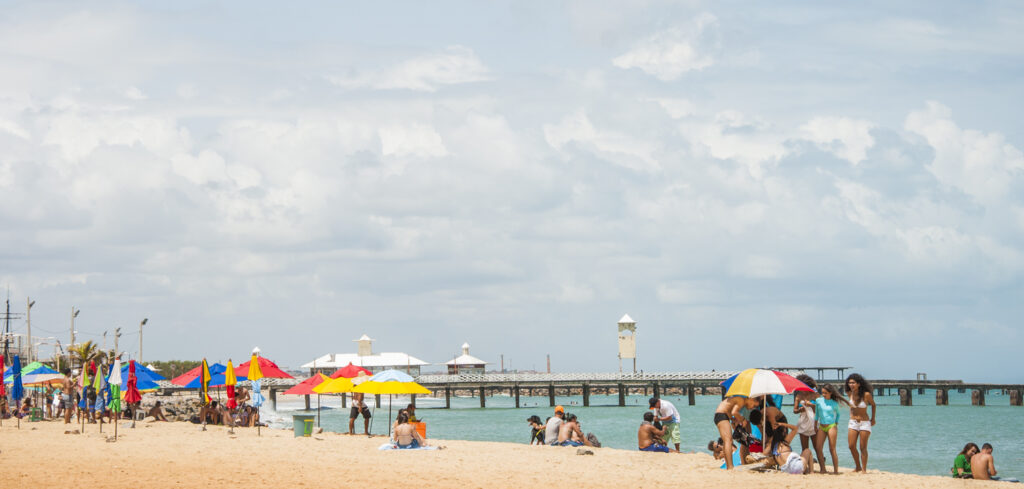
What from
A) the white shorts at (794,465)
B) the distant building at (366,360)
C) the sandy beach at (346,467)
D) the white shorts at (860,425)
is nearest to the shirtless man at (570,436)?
the sandy beach at (346,467)

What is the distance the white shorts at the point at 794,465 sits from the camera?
13922mm

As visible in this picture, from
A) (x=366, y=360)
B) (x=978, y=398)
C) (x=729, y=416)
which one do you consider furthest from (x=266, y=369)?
(x=978, y=398)

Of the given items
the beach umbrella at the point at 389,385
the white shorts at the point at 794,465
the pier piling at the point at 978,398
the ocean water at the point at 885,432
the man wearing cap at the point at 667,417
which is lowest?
the pier piling at the point at 978,398

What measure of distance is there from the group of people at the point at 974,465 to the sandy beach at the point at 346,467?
0.40 meters

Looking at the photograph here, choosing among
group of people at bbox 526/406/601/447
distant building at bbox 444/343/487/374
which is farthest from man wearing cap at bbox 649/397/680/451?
distant building at bbox 444/343/487/374

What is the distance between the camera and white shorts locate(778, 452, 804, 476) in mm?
13922

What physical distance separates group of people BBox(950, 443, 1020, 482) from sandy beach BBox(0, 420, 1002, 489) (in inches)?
15.9

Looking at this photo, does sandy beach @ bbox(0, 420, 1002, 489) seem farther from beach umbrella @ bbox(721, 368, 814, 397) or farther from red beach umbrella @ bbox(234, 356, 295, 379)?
red beach umbrella @ bbox(234, 356, 295, 379)

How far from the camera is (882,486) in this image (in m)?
13.2

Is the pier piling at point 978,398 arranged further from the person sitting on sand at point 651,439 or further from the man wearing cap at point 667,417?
the person sitting on sand at point 651,439

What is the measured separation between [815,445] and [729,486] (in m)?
2.12

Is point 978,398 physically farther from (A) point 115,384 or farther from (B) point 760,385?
(A) point 115,384

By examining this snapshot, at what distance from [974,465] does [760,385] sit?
3.99 metres

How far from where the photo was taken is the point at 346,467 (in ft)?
48.2
